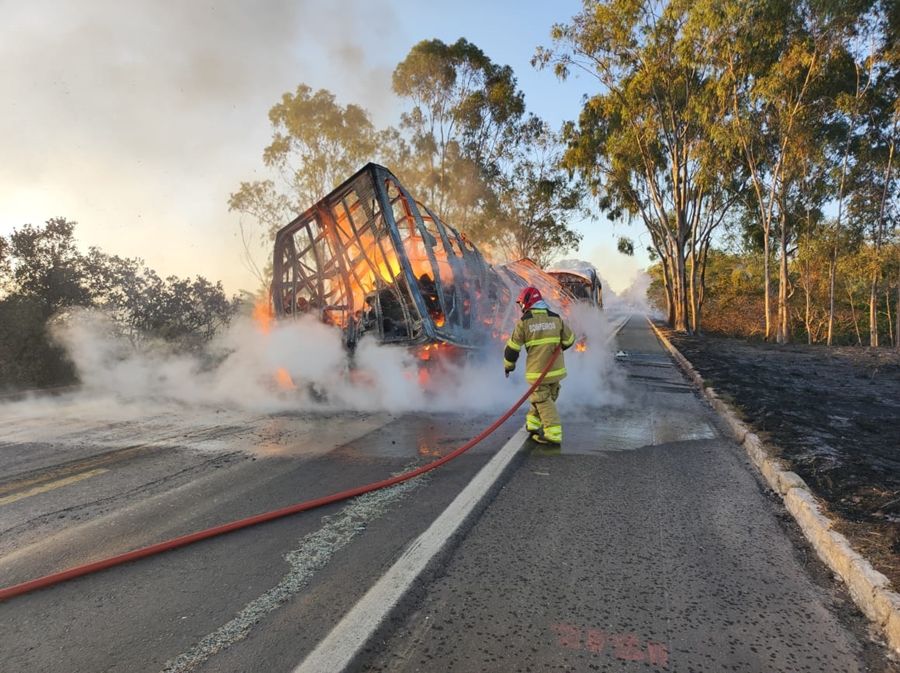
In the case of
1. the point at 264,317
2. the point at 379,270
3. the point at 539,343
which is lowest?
the point at 539,343

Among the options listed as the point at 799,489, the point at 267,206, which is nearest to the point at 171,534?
the point at 799,489

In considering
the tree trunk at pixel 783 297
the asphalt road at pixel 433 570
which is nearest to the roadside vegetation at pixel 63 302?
the asphalt road at pixel 433 570

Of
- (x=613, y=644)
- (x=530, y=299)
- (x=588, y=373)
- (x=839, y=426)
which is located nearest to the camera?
(x=613, y=644)

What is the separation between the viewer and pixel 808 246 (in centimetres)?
2544

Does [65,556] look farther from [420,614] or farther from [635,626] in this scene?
[635,626]

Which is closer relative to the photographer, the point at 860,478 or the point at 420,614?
the point at 420,614

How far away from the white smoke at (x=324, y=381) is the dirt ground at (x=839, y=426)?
98.2 inches

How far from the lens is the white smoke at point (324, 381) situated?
8000 mm

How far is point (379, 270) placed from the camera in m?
7.74

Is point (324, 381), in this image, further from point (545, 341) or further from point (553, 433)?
point (553, 433)

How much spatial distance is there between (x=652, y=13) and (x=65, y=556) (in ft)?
82.3

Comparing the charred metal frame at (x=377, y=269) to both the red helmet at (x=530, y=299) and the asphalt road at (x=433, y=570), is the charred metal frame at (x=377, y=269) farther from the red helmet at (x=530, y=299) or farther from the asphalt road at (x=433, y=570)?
the asphalt road at (x=433, y=570)

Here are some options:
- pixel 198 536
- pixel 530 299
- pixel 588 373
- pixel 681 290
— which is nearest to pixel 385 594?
pixel 198 536

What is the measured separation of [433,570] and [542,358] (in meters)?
3.37
